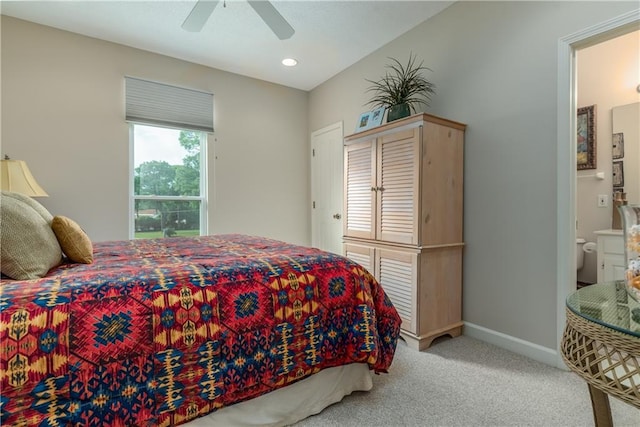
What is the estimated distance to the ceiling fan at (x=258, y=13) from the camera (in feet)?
6.33

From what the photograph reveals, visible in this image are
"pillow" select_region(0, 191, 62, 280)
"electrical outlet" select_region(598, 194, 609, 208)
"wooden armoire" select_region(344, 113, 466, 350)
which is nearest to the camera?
"pillow" select_region(0, 191, 62, 280)

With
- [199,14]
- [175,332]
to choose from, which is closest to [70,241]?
[175,332]

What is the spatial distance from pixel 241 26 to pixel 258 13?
1.08 m

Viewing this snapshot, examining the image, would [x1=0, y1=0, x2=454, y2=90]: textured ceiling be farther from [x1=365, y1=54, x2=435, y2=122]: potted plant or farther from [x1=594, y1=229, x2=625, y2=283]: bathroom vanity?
[x1=594, y1=229, x2=625, y2=283]: bathroom vanity

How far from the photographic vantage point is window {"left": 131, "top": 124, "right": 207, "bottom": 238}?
11.4 feet

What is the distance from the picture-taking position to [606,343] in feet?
2.60

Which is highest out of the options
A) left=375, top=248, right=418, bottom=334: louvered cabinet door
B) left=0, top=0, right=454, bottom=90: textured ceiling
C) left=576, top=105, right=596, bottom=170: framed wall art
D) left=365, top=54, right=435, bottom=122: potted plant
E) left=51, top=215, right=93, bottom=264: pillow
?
left=0, top=0, right=454, bottom=90: textured ceiling

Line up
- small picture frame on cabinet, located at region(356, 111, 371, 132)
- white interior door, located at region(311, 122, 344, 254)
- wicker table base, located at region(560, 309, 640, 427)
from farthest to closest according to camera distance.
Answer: white interior door, located at region(311, 122, 344, 254)
small picture frame on cabinet, located at region(356, 111, 371, 132)
wicker table base, located at region(560, 309, 640, 427)

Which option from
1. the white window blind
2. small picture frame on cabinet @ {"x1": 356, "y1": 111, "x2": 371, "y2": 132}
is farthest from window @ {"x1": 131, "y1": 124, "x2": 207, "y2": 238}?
small picture frame on cabinet @ {"x1": 356, "y1": 111, "x2": 371, "y2": 132}

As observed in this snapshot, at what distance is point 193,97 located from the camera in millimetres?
3664

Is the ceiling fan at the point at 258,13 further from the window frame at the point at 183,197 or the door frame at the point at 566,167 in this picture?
the door frame at the point at 566,167

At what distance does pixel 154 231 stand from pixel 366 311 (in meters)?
2.88

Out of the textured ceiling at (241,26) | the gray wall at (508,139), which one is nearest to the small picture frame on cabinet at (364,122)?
the gray wall at (508,139)

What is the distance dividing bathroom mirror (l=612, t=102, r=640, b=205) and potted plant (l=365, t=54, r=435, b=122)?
76.6 inches
